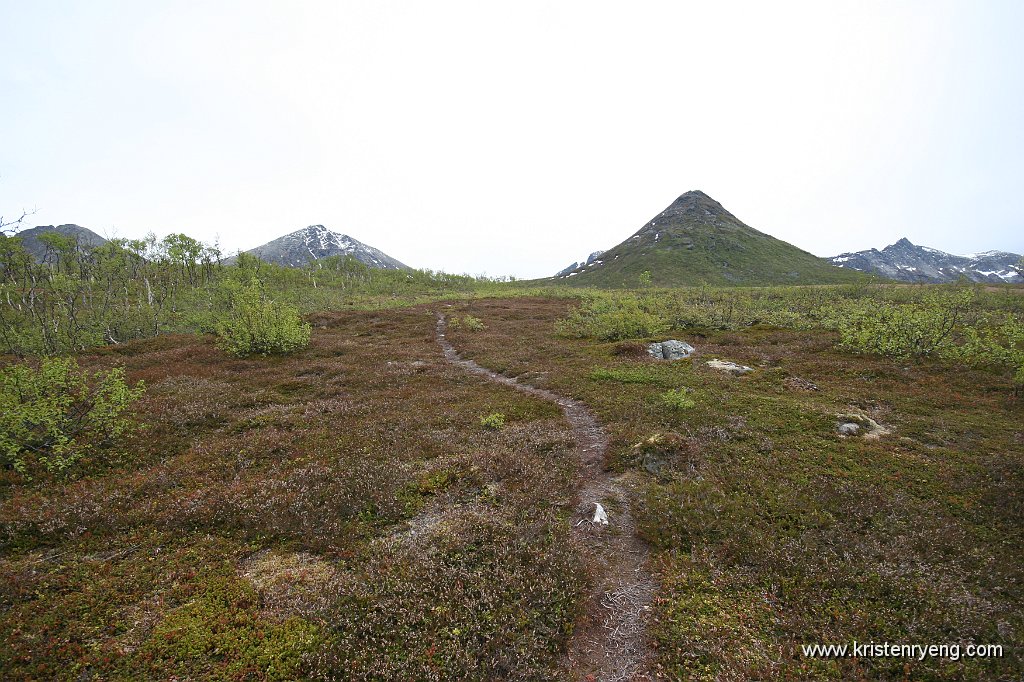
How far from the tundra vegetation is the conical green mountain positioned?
137059 millimetres

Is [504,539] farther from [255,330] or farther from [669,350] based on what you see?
[255,330]

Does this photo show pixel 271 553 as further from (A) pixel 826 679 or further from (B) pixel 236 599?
(A) pixel 826 679

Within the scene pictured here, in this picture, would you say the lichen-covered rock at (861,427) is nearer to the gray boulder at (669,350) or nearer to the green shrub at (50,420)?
the gray boulder at (669,350)

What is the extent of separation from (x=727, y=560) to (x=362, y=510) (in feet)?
27.2

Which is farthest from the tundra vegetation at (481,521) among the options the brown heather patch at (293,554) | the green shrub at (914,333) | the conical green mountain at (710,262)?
the conical green mountain at (710,262)

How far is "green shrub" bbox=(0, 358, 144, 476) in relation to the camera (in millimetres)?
10453

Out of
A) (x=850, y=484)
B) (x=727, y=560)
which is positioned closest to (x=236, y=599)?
(x=727, y=560)

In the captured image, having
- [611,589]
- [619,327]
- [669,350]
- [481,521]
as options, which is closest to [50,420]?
[481,521]

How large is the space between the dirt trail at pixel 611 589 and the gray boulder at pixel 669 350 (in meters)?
14.7


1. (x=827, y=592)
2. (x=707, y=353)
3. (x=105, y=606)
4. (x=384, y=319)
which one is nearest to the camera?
(x=105, y=606)

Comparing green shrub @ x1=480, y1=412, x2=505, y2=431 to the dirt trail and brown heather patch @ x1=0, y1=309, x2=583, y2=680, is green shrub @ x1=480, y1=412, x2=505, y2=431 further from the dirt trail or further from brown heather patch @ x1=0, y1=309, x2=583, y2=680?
the dirt trail

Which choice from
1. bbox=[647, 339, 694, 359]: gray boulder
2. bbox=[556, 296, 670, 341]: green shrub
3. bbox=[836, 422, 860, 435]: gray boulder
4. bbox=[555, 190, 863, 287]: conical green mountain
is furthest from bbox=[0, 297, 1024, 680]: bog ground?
bbox=[555, 190, 863, 287]: conical green mountain

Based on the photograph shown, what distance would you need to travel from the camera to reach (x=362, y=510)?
953 centimetres

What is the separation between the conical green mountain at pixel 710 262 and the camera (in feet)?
483
